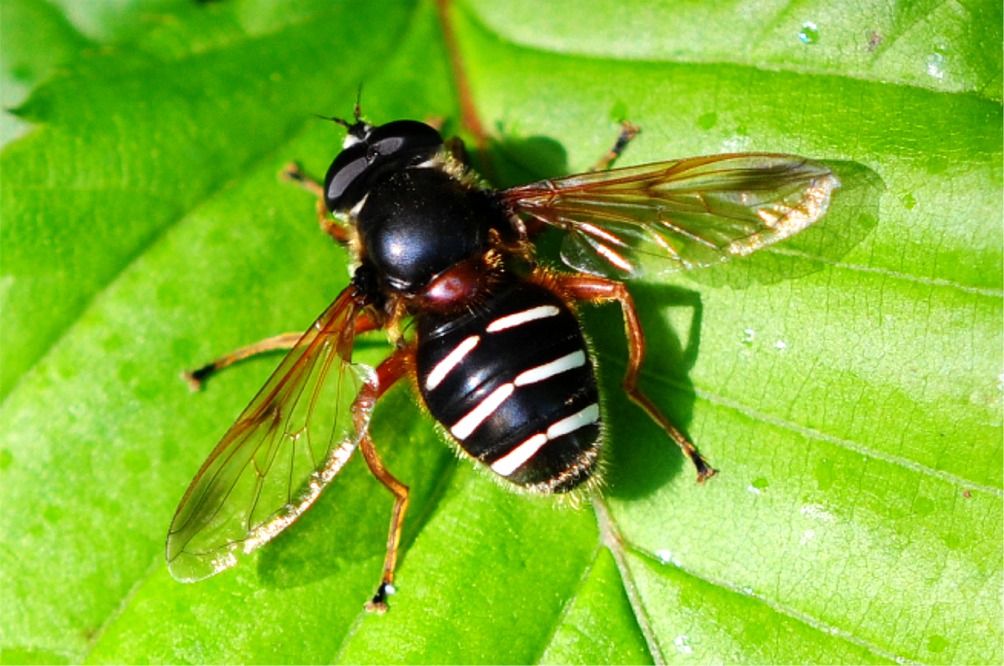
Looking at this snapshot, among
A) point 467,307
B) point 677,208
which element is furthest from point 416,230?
point 677,208

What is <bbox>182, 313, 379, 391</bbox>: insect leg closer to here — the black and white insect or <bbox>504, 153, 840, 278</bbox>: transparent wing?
the black and white insect

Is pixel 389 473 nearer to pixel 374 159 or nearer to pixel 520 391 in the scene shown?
pixel 520 391

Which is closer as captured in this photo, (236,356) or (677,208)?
(677,208)

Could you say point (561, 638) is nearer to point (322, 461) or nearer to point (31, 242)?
point (322, 461)

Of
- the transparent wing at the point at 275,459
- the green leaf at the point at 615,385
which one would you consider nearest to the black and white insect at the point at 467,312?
the transparent wing at the point at 275,459

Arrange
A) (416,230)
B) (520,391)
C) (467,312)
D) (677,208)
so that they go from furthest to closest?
(677,208)
(416,230)
(467,312)
(520,391)

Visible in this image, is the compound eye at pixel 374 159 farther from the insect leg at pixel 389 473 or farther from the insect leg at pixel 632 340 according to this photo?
the insect leg at pixel 632 340
